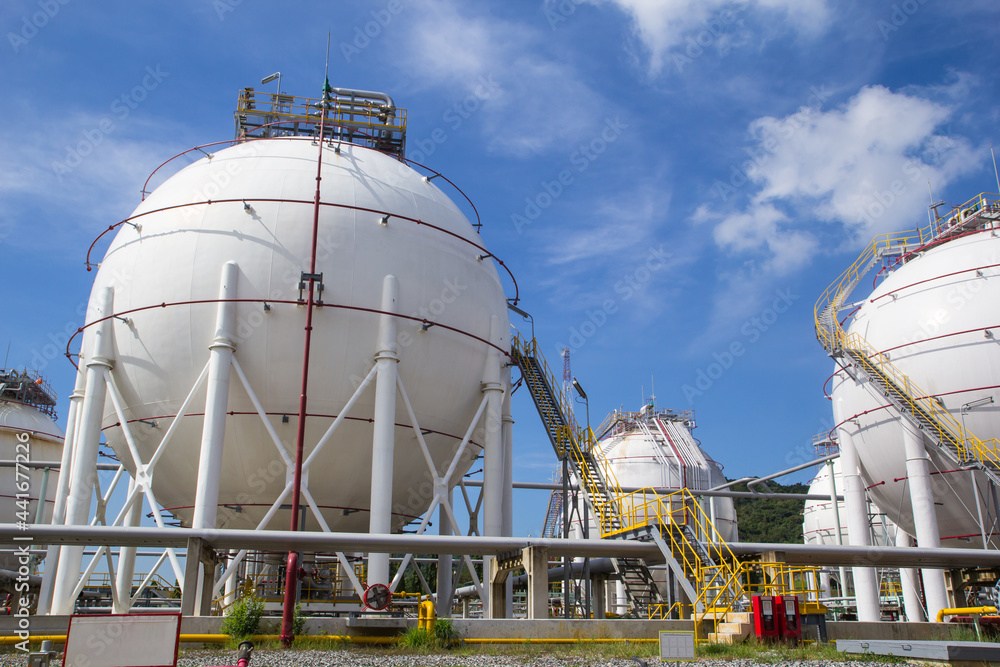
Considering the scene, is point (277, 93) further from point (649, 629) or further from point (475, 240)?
point (649, 629)

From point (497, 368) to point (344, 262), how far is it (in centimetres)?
420

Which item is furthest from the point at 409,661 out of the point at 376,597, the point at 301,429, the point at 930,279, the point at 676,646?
the point at 930,279

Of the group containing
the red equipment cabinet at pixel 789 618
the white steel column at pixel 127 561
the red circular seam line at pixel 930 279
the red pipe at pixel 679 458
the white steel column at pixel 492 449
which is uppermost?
the red circular seam line at pixel 930 279

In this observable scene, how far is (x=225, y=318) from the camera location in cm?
1466

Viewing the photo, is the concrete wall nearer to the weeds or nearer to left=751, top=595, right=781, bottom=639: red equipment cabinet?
left=751, top=595, right=781, bottom=639: red equipment cabinet

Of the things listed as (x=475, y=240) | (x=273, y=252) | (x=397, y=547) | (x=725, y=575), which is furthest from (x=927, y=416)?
(x=273, y=252)

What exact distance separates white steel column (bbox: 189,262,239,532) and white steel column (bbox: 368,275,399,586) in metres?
2.73

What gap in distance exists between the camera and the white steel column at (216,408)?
13.9 m

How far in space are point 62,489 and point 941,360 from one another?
20.0 metres

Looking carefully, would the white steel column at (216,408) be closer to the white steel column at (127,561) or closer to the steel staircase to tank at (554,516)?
the white steel column at (127,561)

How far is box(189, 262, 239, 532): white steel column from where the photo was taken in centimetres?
1394

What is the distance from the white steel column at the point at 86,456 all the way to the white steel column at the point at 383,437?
5.38 m

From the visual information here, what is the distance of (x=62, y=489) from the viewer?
54.5ft

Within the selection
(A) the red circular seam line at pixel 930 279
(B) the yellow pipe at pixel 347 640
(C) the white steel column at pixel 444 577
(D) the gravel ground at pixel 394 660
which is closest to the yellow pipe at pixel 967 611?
(D) the gravel ground at pixel 394 660
